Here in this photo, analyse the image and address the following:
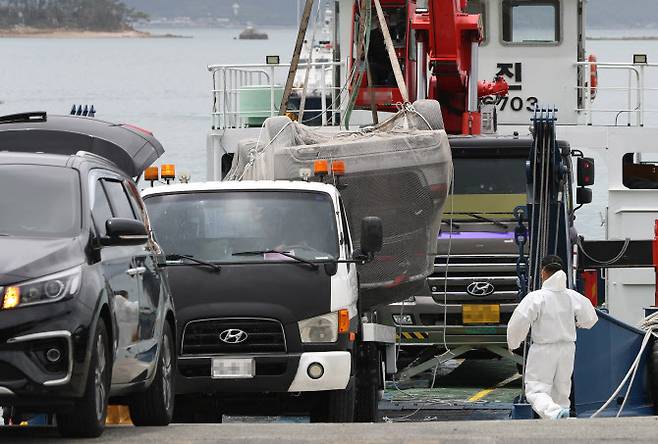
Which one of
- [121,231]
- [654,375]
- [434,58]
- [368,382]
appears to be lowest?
[654,375]

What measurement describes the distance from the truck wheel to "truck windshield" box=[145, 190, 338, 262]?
108 centimetres

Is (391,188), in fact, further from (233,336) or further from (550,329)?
(233,336)

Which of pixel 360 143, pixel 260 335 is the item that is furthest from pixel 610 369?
pixel 260 335

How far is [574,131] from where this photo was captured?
26.2m

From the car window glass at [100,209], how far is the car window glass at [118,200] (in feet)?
0.40

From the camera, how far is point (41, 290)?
956 centimetres

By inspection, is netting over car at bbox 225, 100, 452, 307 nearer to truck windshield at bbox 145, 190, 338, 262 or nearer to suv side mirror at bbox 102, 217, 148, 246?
truck windshield at bbox 145, 190, 338, 262

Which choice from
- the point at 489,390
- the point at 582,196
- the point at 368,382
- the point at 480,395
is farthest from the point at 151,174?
the point at 489,390

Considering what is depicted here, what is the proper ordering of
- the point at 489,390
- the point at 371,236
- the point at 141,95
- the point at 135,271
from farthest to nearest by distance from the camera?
the point at 141,95, the point at 489,390, the point at 371,236, the point at 135,271

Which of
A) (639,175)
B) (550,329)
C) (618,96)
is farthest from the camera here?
(618,96)

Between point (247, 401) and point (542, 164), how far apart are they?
4159mm

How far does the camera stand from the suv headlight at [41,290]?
9477 millimetres

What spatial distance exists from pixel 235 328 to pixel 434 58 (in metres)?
9.36

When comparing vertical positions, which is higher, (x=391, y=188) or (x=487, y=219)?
(x=391, y=188)
